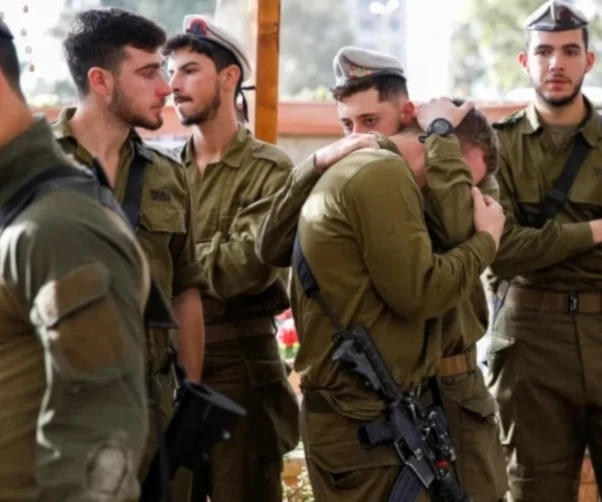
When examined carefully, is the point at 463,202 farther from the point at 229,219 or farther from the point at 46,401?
the point at 46,401

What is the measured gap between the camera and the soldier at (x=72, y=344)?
2.65 metres

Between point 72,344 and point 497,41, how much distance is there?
79.7 feet

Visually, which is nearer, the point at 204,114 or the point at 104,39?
the point at 104,39

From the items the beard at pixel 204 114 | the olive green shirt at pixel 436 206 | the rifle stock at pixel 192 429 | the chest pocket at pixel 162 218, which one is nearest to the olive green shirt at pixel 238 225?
the beard at pixel 204 114

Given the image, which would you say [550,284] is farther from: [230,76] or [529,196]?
[230,76]

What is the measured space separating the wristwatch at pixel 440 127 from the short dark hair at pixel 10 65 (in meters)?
1.97

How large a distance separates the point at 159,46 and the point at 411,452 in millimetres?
1450

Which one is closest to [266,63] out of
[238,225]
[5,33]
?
[238,225]

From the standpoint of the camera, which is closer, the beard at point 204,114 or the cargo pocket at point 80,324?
the cargo pocket at point 80,324

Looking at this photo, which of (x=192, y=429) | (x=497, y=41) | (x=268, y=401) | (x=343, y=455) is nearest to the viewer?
(x=192, y=429)

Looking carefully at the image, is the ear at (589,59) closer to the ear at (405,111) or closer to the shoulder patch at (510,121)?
the shoulder patch at (510,121)

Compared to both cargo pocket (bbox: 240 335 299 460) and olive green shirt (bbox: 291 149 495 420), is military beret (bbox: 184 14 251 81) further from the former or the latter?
olive green shirt (bbox: 291 149 495 420)

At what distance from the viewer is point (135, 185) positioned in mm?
4465

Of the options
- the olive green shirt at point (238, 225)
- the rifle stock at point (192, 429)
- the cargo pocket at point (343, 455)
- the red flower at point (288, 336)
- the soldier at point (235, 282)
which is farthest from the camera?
the red flower at point (288, 336)
